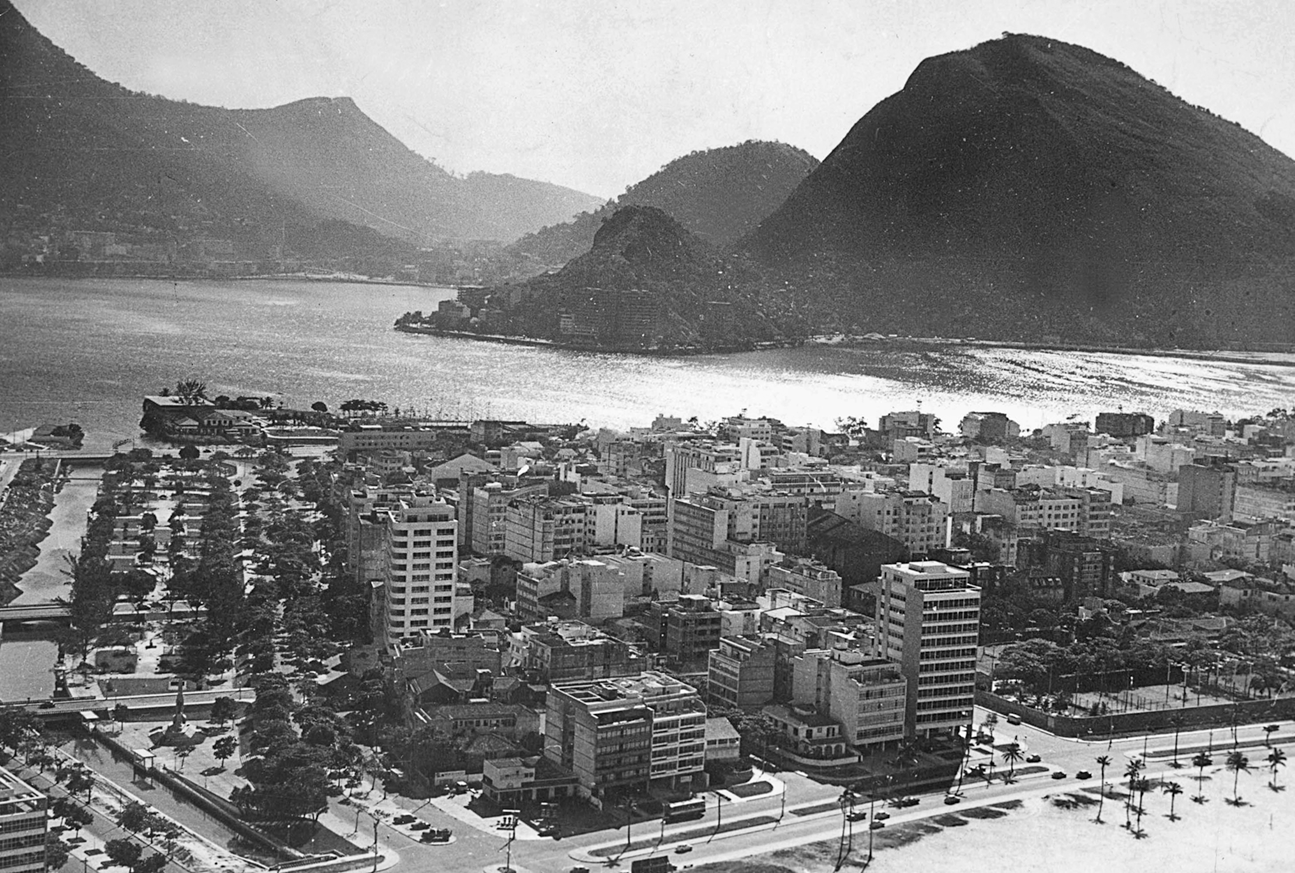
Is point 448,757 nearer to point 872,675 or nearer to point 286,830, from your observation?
point 286,830

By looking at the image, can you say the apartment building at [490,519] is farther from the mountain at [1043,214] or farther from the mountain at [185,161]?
the mountain at [1043,214]

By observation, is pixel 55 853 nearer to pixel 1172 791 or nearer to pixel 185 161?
pixel 1172 791

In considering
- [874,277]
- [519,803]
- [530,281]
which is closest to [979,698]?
[519,803]

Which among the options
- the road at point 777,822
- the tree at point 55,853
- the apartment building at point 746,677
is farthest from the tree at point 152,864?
the apartment building at point 746,677

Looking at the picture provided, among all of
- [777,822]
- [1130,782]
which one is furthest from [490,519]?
[1130,782]

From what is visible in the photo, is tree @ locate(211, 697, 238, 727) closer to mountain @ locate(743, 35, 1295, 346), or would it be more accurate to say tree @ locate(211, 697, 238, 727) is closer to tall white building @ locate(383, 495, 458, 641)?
tall white building @ locate(383, 495, 458, 641)

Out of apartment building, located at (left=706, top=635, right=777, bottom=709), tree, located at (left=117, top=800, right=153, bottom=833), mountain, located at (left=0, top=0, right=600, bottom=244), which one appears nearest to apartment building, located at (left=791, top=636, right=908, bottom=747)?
apartment building, located at (left=706, top=635, right=777, bottom=709)

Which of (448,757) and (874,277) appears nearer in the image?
(448,757)
